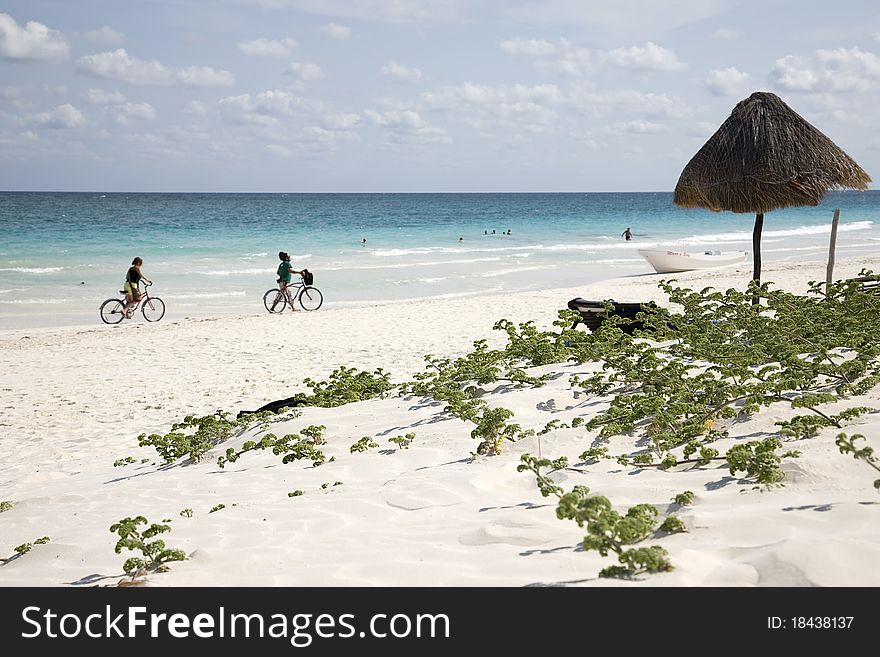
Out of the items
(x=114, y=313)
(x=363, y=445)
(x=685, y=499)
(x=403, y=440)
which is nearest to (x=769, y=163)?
(x=403, y=440)

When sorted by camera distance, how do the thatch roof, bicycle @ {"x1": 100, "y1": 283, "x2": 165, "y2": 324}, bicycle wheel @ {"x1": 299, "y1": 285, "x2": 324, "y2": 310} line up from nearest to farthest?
the thatch roof, bicycle @ {"x1": 100, "y1": 283, "x2": 165, "y2": 324}, bicycle wheel @ {"x1": 299, "y1": 285, "x2": 324, "y2": 310}

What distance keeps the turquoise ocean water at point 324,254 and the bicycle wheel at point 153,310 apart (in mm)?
224

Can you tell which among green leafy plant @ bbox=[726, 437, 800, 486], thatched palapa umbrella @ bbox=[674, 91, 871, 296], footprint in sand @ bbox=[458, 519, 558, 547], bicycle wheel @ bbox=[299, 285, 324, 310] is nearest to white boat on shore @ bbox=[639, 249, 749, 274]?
bicycle wheel @ bbox=[299, 285, 324, 310]

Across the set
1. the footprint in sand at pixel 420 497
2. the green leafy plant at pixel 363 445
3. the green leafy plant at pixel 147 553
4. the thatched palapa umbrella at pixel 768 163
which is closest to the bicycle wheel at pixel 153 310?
the thatched palapa umbrella at pixel 768 163

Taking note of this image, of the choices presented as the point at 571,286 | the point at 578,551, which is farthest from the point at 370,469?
the point at 571,286

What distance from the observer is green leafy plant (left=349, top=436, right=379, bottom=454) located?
557 cm

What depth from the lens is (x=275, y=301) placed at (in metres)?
17.8

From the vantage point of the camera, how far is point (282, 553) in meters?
3.58

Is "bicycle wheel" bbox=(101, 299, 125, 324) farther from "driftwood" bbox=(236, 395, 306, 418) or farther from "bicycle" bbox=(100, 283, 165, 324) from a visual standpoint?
"driftwood" bbox=(236, 395, 306, 418)

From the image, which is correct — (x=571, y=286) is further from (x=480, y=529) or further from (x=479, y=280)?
(x=480, y=529)

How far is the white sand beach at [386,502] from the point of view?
290 cm

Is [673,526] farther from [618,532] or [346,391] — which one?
[346,391]

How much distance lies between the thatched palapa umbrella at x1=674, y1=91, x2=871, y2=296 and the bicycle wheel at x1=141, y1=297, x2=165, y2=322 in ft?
37.3
